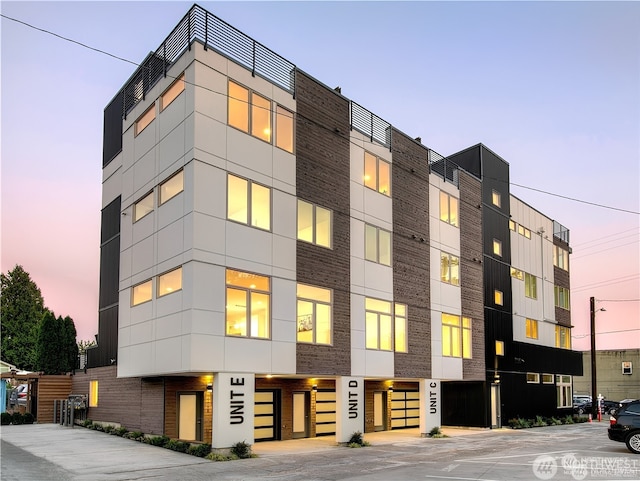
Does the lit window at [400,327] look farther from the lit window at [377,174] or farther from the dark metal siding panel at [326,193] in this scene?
the lit window at [377,174]

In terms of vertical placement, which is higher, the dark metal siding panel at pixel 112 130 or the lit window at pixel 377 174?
the dark metal siding panel at pixel 112 130

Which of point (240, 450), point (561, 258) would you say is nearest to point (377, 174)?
point (240, 450)

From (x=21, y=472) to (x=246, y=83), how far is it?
13.6 meters

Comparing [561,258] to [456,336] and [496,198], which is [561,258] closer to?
[496,198]

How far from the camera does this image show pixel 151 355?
2130cm

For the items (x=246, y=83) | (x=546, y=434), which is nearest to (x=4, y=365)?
(x=246, y=83)

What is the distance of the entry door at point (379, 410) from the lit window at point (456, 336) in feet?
11.9

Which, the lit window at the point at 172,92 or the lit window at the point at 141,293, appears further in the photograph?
the lit window at the point at 141,293

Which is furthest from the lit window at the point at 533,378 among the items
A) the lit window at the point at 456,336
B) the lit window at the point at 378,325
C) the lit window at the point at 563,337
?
the lit window at the point at 378,325

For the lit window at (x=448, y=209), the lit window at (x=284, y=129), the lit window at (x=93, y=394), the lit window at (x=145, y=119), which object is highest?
the lit window at (x=145, y=119)

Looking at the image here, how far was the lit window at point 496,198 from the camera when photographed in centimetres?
3588

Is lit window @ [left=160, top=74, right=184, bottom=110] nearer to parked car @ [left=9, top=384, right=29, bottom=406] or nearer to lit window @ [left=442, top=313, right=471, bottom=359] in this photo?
lit window @ [left=442, top=313, right=471, bottom=359]

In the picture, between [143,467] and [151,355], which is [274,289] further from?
[143,467]

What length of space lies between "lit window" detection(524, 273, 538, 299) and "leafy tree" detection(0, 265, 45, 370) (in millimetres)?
47747
